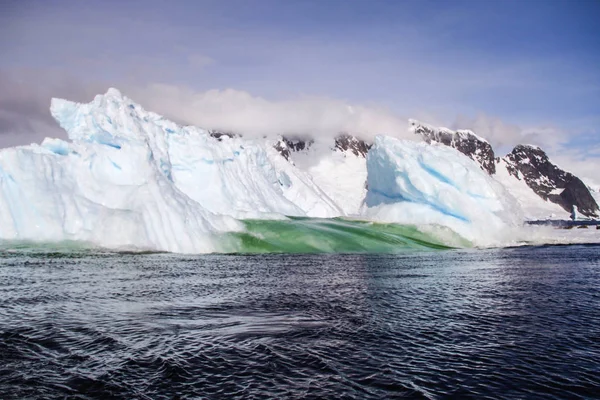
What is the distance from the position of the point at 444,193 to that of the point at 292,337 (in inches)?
1988

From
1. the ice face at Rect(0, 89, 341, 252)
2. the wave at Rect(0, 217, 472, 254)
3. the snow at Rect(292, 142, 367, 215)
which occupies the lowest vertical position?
the wave at Rect(0, 217, 472, 254)

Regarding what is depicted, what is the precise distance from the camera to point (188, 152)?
62.3 metres

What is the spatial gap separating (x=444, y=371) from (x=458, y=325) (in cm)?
511

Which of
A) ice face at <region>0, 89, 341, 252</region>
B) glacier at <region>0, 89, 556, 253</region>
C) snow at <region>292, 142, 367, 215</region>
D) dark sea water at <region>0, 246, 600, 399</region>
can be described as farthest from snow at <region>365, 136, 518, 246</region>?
snow at <region>292, 142, 367, 215</region>

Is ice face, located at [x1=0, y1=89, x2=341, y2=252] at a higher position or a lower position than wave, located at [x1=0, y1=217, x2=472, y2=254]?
higher

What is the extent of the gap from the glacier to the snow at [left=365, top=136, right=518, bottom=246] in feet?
0.44

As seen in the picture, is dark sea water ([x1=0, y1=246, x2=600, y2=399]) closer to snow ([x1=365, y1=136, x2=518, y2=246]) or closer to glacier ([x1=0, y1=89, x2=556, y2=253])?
glacier ([x1=0, y1=89, x2=556, y2=253])

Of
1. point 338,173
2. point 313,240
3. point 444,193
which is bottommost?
point 313,240

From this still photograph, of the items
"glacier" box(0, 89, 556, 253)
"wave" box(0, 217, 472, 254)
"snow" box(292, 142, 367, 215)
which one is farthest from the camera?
"snow" box(292, 142, 367, 215)

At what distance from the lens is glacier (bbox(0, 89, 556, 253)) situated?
1645 inches

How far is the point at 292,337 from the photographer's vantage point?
47.2 feet

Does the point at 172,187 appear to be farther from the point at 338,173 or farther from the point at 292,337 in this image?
the point at 338,173

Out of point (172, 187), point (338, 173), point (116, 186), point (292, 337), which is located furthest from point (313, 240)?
point (338, 173)

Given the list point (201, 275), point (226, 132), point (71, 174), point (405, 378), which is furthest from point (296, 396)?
point (226, 132)
